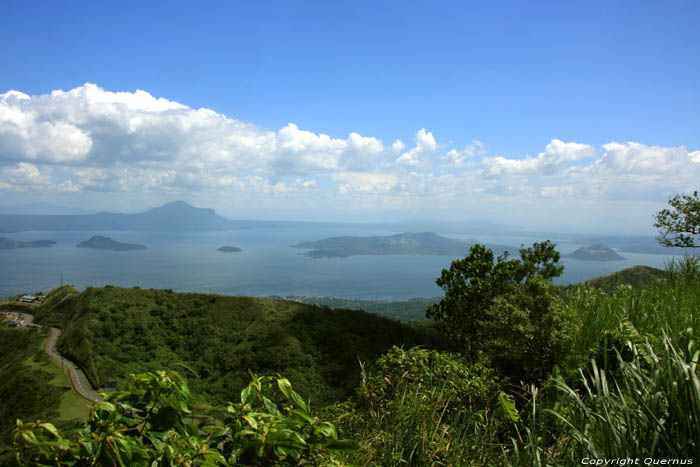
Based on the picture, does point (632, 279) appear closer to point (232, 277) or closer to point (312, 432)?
point (312, 432)

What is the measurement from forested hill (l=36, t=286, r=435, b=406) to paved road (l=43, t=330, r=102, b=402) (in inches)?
25.1

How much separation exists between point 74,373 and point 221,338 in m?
12.0

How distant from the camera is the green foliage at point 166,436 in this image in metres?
1.45

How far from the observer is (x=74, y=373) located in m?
31.4

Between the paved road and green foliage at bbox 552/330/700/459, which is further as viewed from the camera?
the paved road

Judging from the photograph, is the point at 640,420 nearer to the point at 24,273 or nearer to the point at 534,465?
the point at 534,465

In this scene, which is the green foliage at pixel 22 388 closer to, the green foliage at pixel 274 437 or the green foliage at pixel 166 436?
the green foliage at pixel 166 436

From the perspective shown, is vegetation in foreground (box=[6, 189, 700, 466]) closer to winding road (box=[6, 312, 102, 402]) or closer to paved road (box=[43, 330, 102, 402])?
winding road (box=[6, 312, 102, 402])

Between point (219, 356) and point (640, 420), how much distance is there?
121 ft

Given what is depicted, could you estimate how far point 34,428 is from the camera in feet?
4.86

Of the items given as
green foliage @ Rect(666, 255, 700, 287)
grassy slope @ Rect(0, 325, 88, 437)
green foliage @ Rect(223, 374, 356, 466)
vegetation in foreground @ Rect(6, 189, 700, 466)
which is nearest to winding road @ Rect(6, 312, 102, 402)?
grassy slope @ Rect(0, 325, 88, 437)

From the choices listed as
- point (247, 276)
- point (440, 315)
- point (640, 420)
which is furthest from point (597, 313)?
point (247, 276)

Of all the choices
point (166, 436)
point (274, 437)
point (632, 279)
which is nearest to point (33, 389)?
point (166, 436)

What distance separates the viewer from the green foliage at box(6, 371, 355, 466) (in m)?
1.45
